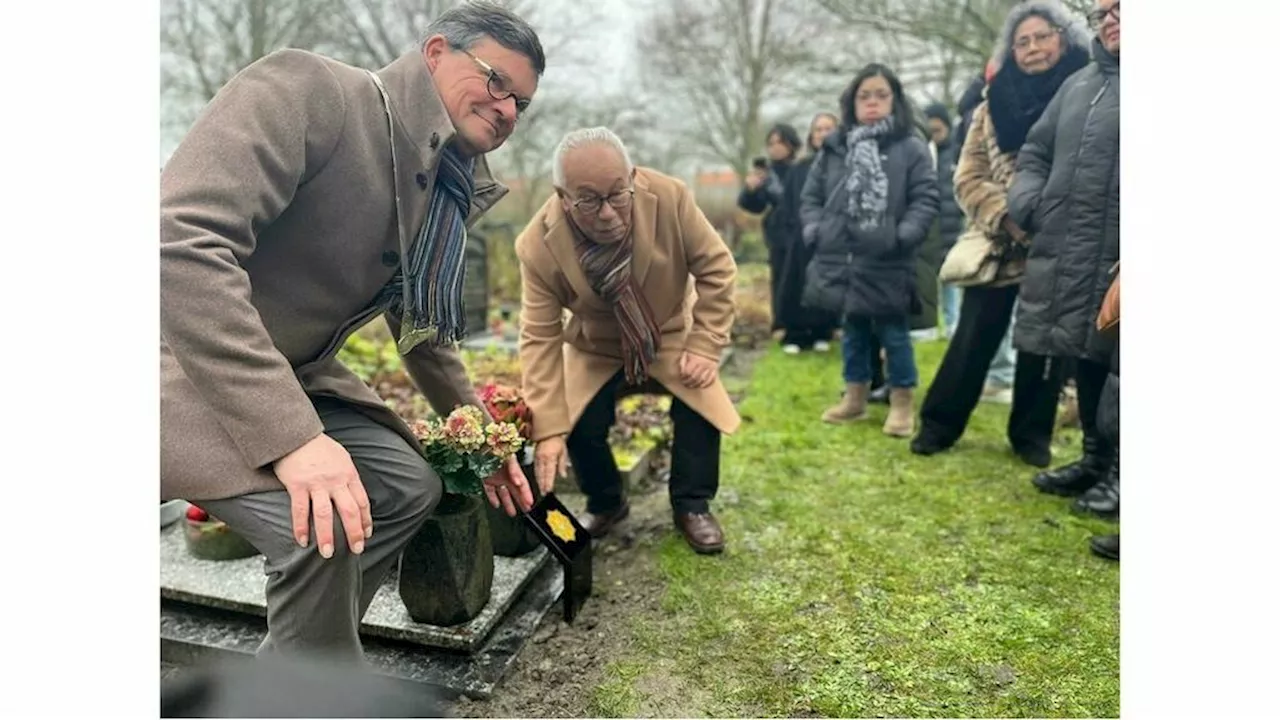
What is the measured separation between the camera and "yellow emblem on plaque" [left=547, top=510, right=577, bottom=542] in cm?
210

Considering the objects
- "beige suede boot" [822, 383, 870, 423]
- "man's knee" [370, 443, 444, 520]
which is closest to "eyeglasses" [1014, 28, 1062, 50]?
"beige suede boot" [822, 383, 870, 423]

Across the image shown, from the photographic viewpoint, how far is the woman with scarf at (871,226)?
12.7ft

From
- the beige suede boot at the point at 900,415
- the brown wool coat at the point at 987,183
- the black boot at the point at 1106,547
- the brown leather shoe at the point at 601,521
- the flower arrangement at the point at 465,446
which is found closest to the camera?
the flower arrangement at the point at 465,446

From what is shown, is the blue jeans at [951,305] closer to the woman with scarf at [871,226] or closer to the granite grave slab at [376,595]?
the woman with scarf at [871,226]

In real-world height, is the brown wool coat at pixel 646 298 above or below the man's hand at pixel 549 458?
above

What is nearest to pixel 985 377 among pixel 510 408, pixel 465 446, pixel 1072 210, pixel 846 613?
pixel 1072 210

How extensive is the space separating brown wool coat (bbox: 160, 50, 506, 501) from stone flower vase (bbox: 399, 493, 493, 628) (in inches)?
12.5

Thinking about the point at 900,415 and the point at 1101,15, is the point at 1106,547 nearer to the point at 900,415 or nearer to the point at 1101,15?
the point at 1101,15

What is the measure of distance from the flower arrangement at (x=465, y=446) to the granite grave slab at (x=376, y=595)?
0.34 meters

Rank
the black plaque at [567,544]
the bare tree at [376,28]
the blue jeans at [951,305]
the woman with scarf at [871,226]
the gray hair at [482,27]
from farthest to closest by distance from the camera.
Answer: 1. the blue jeans at [951,305]
2. the woman with scarf at [871,226]
3. the black plaque at [567,544]
4. the bare tree at [376,28]
5. the gray hair at [482,27]

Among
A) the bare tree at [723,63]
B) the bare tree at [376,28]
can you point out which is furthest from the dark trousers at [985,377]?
the bare tree at [376,28]
